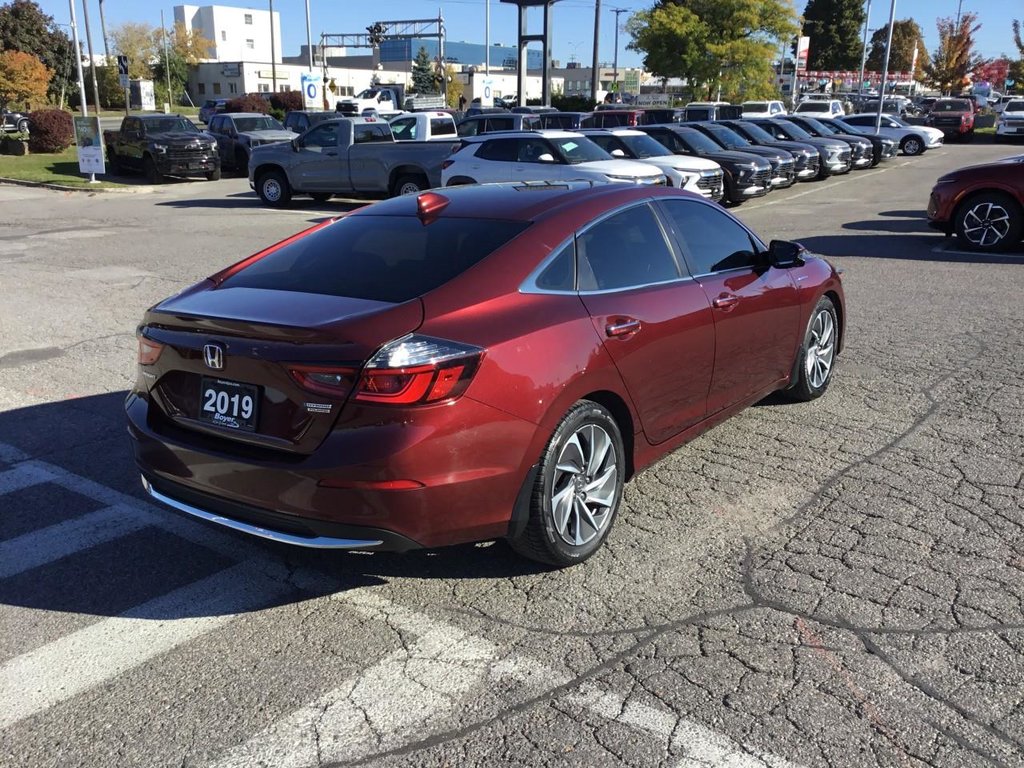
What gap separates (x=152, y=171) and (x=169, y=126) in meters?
1.53

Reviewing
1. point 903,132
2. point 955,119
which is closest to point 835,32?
point 955,119

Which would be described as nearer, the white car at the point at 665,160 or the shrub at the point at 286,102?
the white car at the point at 665,160

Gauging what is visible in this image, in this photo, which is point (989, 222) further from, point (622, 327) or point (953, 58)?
point (953, 58)

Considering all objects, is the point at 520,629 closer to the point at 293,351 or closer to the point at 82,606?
the point at 293,351

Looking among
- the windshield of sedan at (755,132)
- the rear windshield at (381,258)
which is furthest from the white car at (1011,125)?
the rear windshield at (381,258)

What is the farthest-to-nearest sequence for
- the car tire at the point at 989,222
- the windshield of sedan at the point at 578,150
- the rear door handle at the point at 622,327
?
the windshield of sedan at the point at 578,150 < the car tire at the point at 989,222 < the rear door handle at the point at 622,327

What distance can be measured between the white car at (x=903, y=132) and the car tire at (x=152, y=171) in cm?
2351

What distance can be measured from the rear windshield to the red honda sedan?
0.01 m

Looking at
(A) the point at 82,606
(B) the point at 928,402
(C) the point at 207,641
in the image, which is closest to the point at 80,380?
(A) the point at 82,606

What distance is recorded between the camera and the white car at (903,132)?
33531 mm

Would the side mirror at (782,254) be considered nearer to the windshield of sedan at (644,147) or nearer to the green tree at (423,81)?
the windshield of sedan at (644,147)

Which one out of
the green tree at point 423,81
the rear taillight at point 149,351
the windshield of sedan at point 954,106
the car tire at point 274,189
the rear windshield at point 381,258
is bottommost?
the car tire at point 274,189

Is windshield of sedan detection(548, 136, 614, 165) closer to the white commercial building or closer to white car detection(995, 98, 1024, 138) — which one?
white car detection(995, 98, 1024, 138)

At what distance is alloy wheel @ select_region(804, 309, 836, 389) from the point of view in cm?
610
